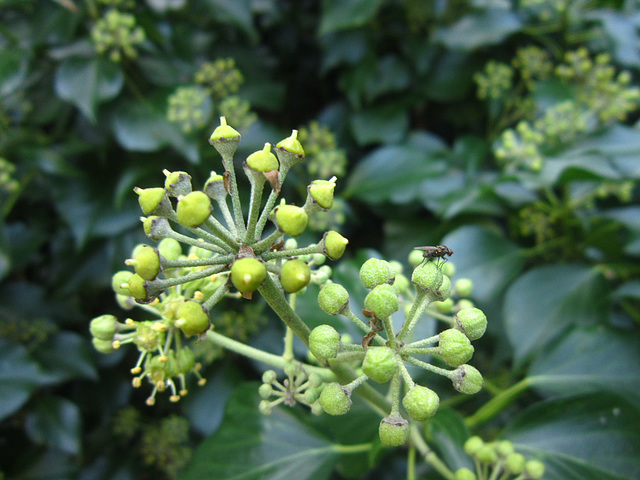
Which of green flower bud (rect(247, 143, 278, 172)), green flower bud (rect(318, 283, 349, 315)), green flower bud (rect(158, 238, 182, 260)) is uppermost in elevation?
green flower bud (rect(247, 143, 278, 172))

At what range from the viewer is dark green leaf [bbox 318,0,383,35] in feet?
6.43

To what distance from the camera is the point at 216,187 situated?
72 centimetres

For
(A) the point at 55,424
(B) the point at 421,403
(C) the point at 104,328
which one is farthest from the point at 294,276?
(A) the point at 55,424

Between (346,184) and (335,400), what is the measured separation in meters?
1.65

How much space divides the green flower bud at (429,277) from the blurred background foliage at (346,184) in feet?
1.97

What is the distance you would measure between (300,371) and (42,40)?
5.56ft

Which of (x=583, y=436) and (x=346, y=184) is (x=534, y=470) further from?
(x=346, y=184)

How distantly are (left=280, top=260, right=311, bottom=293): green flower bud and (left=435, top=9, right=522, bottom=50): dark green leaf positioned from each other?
1743 mm

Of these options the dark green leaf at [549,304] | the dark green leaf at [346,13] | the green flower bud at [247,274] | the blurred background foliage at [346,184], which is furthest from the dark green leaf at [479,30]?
the green flower bud at [247,274]

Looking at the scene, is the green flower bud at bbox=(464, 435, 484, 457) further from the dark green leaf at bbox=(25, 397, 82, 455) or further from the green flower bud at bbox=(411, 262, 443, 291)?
the dark green leaf at bbox=(25, 397, 82, 455)

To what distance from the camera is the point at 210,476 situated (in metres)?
1.18

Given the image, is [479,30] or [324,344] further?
[479,30]

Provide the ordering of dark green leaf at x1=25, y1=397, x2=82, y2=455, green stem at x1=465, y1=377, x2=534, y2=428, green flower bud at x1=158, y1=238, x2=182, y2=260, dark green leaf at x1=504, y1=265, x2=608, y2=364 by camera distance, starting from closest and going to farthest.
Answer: green flower bud at x1=158, y1=238, x2=182, y2=260 → green stem at x1=465, y1=377, x2=534, y2=428 → dark green leaf at x1=504, y1=265, x2=608, y2=364 → dark green leaf at x1=25, y1=397, x2=82, y2=455

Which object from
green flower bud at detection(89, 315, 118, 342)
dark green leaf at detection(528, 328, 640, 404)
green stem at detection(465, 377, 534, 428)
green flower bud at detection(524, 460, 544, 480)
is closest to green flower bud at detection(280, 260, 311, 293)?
green flower bud at detection(89, 315, 118, 342)
